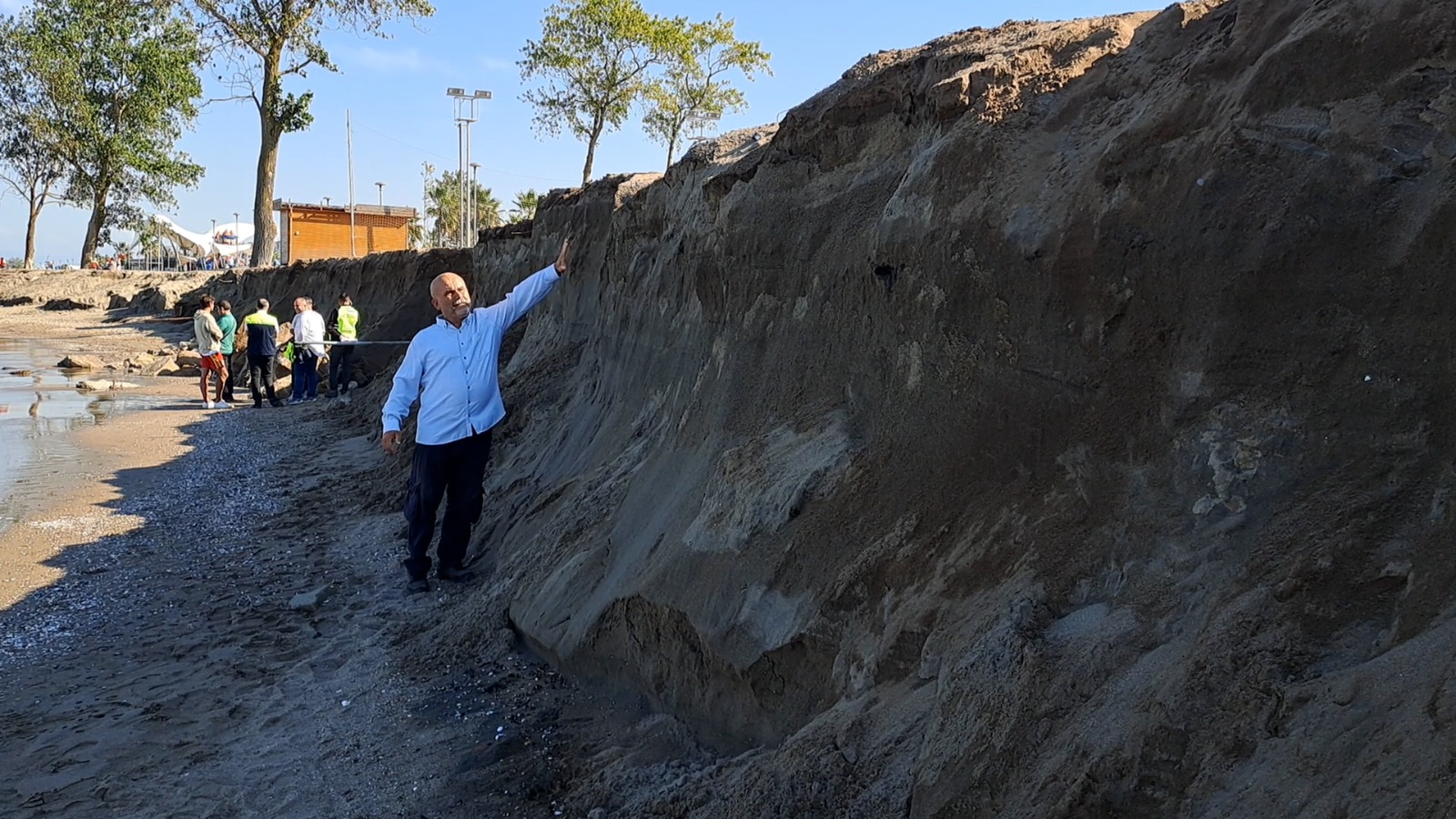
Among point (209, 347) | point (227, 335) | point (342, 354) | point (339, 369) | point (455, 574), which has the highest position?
point (227, 335)

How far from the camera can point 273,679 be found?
516 cm

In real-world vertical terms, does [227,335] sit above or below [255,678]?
above

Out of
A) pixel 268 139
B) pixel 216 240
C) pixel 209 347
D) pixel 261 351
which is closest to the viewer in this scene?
pixel 261 351

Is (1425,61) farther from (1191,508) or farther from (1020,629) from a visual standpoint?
(1020,629)

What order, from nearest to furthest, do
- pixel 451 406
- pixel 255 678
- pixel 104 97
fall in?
pixel 255 678 < pixel 451 406 < pixel 104 97

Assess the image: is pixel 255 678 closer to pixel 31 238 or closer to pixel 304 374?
pixel 304 374

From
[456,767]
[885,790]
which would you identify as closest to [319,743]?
[456,767]

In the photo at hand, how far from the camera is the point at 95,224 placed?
4262cm

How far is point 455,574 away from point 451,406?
3.38 ft

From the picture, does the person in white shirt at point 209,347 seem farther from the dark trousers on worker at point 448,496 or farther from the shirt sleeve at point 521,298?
the shirt sleeve at point 521,298

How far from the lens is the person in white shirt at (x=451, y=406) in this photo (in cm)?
609

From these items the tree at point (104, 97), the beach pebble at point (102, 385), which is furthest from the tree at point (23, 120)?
the beach pebble at point (102, 385)

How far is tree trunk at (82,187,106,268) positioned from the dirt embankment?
44331 millimetres

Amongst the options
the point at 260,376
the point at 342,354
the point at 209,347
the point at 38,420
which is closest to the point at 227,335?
the point at 209,347
